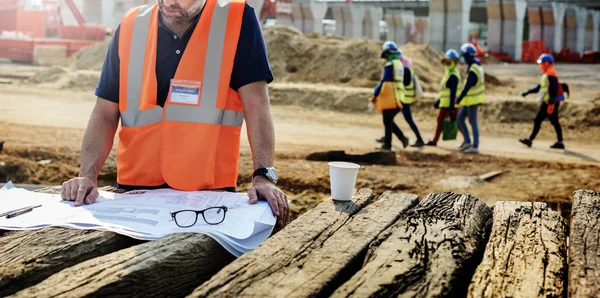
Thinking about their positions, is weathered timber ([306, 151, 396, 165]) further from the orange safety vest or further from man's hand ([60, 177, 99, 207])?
man's hand ([60, 177, 99, 207])

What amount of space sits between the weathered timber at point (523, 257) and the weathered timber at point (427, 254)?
6cm

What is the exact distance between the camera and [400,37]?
4856 cm

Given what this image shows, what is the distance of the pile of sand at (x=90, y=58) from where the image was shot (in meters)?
29.0

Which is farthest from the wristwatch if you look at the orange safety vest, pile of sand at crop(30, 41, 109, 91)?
pile of sand at crop(30, 41, 109, 91)

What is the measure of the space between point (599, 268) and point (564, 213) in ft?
23.1

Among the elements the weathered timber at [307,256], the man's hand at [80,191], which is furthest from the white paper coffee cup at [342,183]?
the man's hand at [80,191]

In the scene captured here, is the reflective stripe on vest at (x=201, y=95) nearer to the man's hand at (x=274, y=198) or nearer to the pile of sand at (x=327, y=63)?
the man's hand at (x=274, y=198)

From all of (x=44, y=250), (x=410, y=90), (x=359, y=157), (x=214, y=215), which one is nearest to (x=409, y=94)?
(x=410, y=90)

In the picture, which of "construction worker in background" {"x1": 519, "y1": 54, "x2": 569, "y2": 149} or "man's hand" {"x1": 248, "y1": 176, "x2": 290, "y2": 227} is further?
"construction worker in background" {"x1": 519, "y1": 54, "x2": 569, "y2": 149}

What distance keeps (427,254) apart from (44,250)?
1.06m

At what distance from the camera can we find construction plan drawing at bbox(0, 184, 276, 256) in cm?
224

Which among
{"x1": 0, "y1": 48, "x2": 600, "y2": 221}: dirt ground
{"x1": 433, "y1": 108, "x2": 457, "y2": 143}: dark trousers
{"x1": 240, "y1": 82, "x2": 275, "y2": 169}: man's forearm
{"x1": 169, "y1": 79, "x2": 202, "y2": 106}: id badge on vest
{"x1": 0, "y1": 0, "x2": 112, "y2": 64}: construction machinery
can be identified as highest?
{"x1": 0, "y1": 0, "x2": 112, "y2": 64}: construction machinery

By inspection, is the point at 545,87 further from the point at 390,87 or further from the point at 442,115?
the point at 390,87

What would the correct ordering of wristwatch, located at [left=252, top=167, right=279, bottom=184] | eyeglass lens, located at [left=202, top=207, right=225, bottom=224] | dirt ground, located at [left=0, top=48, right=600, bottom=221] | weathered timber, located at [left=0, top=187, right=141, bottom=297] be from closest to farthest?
weathered timber, located at [left=0, top=187, right=141, bottom=297] < eyeglass lens, located at [left=202, top=207, right=225, bottom=224] < wristwatch, located at [left=252, top=167, right=279, bottom=184] < dirt ground, located at [left=0, top=48, right=600, bottom=221]
